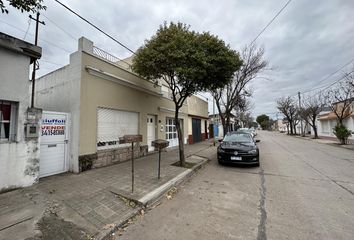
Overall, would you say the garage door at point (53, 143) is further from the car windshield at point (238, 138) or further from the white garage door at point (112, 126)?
the car windshield at point (238, 138)

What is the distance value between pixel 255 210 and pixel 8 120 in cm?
680

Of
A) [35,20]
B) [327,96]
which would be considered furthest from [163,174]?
[327,96]

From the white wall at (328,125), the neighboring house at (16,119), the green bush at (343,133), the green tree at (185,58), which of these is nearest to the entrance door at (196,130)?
the green tree at (185,58)

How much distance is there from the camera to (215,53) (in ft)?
25.0

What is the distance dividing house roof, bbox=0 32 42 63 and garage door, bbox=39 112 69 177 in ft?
6.39

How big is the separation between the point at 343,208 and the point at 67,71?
979 centimetres

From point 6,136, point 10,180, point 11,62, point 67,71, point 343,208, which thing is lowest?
point 343,208

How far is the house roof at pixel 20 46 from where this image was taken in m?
4.48

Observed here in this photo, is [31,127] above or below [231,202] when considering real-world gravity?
above

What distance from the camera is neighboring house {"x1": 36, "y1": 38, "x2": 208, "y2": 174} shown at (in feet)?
21.8

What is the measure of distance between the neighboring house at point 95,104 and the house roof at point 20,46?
158cm

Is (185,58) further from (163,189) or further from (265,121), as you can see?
(265,121)

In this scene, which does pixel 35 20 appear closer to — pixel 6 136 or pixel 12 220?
pixel 6 136

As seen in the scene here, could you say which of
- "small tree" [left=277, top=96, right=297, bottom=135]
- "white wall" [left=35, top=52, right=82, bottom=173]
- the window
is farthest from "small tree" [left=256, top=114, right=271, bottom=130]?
the window
